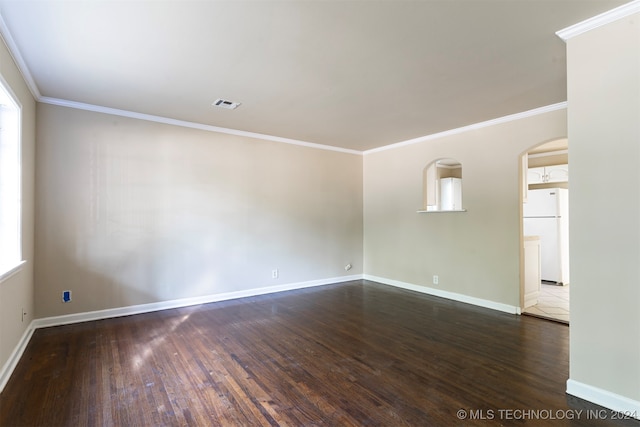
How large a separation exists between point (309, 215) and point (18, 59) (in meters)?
4.01

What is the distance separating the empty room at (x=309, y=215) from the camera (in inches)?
79.6

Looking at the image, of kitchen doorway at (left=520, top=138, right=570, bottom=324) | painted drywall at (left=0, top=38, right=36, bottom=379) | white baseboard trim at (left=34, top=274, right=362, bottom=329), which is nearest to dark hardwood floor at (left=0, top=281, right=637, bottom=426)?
white baseboard trim at (left=34, top=274, right=362, bottom=329)

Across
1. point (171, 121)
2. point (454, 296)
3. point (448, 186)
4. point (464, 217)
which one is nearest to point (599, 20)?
point (464, 217)

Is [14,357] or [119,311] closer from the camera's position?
[14,357]

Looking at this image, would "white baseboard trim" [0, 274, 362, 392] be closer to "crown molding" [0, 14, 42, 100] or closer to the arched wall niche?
"crown molding" [0, 14, 42, 100]

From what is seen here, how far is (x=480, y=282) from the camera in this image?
439cm

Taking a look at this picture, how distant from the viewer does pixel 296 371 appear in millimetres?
2523

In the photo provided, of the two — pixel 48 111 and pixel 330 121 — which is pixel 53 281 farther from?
pixel 330 121

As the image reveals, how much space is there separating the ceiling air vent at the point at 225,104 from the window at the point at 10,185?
172 cm

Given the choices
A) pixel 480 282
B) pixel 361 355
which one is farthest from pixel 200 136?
pixel 480 282

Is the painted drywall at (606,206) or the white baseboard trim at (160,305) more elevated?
the painted drywall at (606,206)

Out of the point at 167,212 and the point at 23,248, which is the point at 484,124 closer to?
the point at 167,212

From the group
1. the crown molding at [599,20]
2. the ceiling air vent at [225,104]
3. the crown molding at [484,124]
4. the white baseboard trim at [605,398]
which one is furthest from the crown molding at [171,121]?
the white baseboard trim at [605,398]

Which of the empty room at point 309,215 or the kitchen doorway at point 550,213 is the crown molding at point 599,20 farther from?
the kitchen doorway at point 550,213
